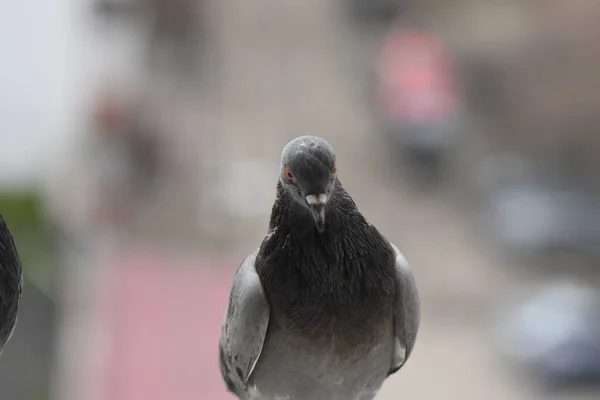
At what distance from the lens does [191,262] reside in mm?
6633

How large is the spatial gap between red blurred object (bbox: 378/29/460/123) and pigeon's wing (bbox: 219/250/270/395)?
5.37m

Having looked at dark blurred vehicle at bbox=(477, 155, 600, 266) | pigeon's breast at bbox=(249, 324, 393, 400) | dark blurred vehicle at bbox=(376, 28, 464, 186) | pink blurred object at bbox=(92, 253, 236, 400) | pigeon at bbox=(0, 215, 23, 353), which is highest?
pigeon at bbox=(0, 215, 23, 353)

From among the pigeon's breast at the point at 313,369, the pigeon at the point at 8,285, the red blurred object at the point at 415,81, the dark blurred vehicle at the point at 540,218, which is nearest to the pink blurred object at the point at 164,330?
the red blurred object at the point at 415,81

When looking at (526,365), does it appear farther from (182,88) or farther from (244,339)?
(244,339)

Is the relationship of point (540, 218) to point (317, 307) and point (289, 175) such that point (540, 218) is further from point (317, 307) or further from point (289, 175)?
point (289, 175)

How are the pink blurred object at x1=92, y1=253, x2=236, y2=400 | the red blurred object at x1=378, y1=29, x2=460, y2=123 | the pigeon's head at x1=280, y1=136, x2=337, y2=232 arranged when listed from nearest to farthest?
the pigeon's head at x1=280, y1=136, x2=337, y2=232, the pink blurred object at x1=92, y1=253, x2=236, y2=400, the red blurred object at x1=378, y1=29, x2=460, y2=123

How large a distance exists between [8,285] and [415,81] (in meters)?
5.73

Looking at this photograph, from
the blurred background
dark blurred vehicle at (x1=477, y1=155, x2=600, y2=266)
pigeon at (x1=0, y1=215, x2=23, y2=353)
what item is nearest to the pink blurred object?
Answer: the blurred background

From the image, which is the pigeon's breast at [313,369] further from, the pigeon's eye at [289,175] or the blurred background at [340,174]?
the blurred background at [340,174]

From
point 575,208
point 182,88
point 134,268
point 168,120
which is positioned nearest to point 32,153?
point 134,268

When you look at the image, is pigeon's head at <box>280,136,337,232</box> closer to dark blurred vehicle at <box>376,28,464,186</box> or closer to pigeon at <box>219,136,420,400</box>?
pigeon at <box>219,136,420,400</box>

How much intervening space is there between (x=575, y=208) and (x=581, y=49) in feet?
7.38

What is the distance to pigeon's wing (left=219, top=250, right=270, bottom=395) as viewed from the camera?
1503 millimetres

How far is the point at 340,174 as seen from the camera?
7.06 meters
